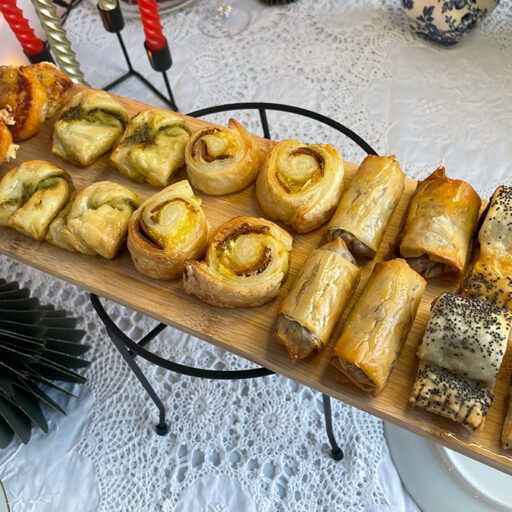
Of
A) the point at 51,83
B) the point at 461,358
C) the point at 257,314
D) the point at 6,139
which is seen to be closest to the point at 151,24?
the point at 51,83

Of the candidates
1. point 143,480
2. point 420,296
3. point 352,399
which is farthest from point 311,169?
point 143,480

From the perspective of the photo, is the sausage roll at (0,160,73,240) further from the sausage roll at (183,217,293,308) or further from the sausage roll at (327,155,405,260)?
the sausage roll at (327,155,405,260)

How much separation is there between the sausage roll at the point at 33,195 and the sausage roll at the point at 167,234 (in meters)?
0.28

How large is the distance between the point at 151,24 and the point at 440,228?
4.07ft

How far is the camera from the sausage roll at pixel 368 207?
1.42 metres

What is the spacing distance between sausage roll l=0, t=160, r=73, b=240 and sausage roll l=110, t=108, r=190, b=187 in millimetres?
177

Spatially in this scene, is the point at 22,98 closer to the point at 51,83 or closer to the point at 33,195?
the point at 51,83

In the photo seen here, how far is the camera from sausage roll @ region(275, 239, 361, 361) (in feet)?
4.25

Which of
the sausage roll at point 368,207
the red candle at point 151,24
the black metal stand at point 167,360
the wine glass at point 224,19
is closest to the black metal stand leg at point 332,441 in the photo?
the black metal stand at point 167,360

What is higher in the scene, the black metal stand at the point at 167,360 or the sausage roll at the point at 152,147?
the sausage roll at the point at 152,147

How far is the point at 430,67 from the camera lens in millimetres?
2699

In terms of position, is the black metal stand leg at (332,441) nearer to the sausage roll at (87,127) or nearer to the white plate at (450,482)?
the white plate at (450,482)

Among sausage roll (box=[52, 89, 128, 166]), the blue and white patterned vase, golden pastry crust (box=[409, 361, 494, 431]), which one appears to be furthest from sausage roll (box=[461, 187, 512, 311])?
the blue and white patterned vase

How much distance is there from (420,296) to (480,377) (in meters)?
0.23
